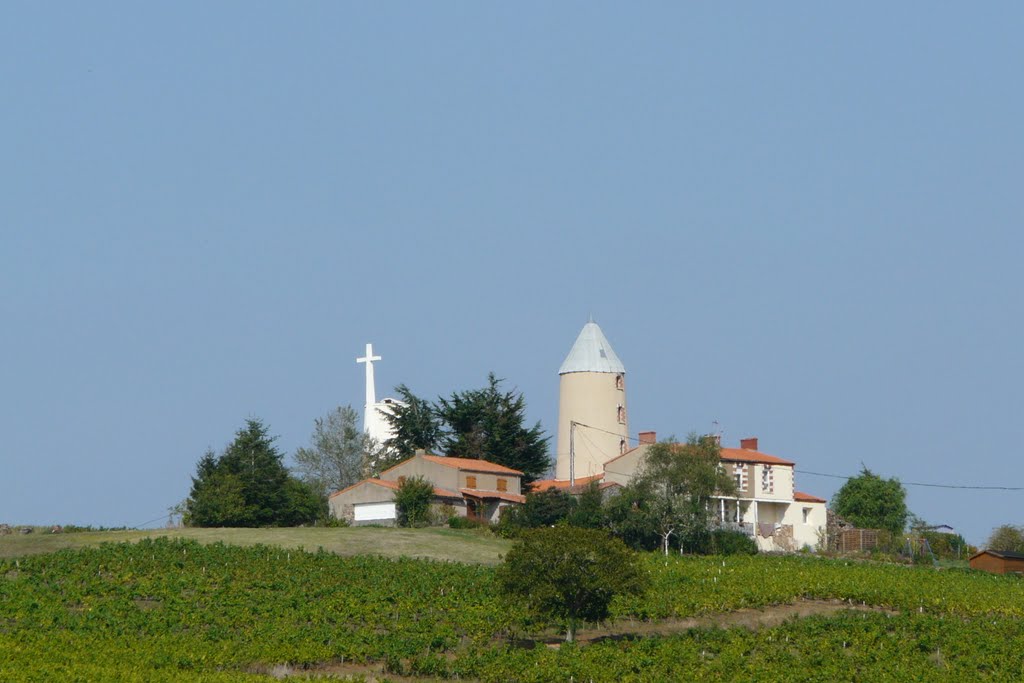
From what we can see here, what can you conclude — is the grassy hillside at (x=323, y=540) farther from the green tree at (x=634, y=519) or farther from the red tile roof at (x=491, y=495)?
the red tile roof at (x=491, y=495)

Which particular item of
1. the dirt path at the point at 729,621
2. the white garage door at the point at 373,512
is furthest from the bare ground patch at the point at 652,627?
the white garage door at the point at 373,512

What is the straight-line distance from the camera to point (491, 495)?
72.3 meters

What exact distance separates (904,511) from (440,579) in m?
42.8

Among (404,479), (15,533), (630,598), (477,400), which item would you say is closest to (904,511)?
(477,400)

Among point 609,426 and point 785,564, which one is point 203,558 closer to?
point 785,564

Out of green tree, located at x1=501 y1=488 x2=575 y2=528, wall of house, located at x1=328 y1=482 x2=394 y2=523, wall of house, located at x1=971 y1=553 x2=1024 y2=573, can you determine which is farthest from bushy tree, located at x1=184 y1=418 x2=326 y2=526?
wall of house, located at x1=971 y1=553 x2=1024 y2=573

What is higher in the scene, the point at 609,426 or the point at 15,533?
the point at 609,426

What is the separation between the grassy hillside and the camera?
56625 mm

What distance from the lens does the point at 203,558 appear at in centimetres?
A: 5256

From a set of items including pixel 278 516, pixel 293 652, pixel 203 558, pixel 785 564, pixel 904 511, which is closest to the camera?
pixel 293 652

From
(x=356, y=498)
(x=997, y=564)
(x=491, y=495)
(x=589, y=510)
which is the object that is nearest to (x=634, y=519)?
(x=589, y=510)

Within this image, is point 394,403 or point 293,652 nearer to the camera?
point 293,652

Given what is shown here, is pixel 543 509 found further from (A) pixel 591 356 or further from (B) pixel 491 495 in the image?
(A) pixel 591 356

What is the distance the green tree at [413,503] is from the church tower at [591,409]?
41.1ft
